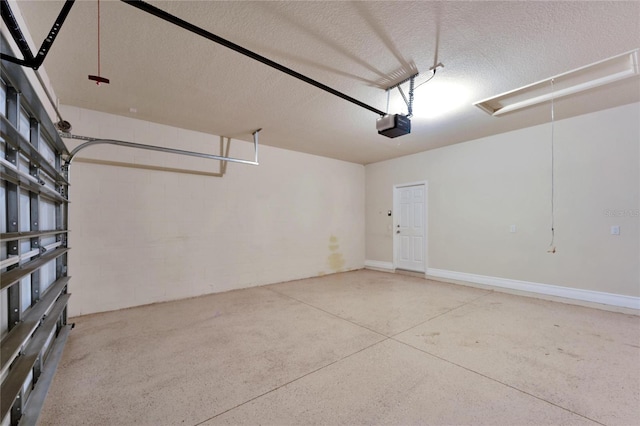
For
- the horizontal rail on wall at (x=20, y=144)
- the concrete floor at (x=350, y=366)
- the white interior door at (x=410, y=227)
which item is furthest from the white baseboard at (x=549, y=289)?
the horizontal rail on wall at (x=20, y=144)

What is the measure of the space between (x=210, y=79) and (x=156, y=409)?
288 centimetres

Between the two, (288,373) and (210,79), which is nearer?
(288,373)

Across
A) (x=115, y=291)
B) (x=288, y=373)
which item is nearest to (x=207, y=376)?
(x=288, y=373)

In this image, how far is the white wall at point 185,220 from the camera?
143 inches

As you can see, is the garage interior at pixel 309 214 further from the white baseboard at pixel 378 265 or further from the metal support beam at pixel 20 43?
the white baseboard at pixel 378 265

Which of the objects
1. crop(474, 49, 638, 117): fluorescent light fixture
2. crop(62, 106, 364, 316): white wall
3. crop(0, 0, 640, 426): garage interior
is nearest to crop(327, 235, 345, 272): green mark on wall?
crop(62, 106, 364, 316): white wall

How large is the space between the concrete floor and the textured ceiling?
8.82 ft

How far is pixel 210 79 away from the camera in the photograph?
2.85 meters

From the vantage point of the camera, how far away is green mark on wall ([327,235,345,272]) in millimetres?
6383

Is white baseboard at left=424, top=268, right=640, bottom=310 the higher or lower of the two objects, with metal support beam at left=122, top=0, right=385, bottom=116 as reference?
lower

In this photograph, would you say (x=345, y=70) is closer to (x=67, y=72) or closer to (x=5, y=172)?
(x=5, y=172)

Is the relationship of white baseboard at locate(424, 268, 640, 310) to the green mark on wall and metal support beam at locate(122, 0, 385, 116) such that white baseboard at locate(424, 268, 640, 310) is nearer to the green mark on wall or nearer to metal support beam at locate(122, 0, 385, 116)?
the green mark on wall

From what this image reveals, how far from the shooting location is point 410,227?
616 centimetres

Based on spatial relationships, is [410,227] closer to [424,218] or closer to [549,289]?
[424,218]
